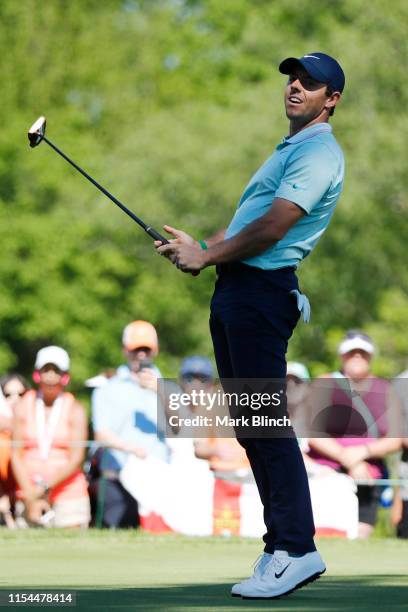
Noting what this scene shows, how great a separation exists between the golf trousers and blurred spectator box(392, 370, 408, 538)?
4.66 m

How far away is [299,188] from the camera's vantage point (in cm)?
561

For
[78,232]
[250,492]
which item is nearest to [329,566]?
[250,492]

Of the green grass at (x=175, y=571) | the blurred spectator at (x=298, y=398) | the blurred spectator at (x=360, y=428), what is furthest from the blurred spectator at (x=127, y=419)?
the green grass at (x=175, y=571)

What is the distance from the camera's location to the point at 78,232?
1455 inches

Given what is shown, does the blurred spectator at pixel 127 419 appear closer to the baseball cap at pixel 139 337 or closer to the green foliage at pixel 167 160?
the baseball cap at pixel 139 337

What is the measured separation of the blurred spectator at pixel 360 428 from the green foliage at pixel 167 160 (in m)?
21.0

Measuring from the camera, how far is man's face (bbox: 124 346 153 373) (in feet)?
36.8

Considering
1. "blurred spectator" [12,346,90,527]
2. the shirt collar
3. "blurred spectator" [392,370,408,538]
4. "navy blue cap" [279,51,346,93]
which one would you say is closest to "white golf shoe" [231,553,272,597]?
the shirt collar

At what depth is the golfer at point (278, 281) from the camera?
18.4 feet

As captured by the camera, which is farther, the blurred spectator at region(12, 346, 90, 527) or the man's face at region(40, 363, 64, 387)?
the man's face at region(40, 363, 64, 387)

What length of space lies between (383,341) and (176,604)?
27506 mm

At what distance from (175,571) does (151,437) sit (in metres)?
4.19

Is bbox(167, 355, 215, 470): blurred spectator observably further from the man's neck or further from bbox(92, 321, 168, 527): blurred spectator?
the man's neck

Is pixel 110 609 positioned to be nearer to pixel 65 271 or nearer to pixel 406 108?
pixel 406 108
